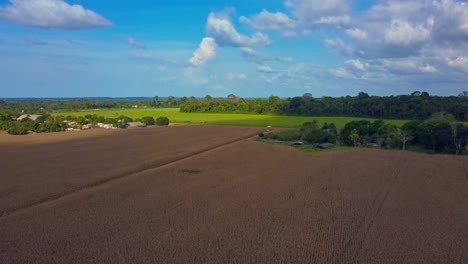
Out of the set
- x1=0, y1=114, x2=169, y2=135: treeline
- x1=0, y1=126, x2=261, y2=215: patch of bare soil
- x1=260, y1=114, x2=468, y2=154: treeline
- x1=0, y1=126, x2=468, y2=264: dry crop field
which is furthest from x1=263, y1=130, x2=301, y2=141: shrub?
x1=0, y1=114, x2=169, y2=135: treeline

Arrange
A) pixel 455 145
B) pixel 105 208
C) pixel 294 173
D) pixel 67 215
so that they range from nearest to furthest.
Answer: pixel 67 215 → pixel 105 208 → pixel 294 173 → pixel 455 145

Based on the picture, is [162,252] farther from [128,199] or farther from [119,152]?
[119,152]

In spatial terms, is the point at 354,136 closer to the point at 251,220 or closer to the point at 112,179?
the point at 112,179

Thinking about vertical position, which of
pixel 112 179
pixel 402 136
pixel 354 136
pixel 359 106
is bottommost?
pixel 112 179

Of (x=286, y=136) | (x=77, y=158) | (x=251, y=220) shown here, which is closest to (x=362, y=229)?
(x=251, y=220)

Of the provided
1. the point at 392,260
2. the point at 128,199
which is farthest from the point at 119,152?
the point at 392,260
